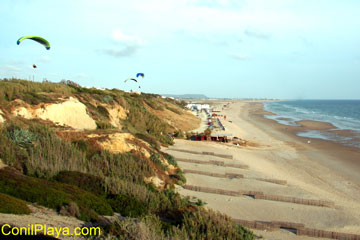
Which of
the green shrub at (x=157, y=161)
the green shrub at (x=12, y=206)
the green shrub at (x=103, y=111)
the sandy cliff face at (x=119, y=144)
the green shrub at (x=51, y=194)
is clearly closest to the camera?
the green shrub at (x=12, y=206)

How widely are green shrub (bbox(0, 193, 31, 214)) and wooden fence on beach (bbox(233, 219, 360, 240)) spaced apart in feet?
16.9

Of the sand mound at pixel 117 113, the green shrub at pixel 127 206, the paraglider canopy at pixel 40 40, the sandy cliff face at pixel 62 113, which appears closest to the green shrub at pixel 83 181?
the green shrub at pixel 127 206

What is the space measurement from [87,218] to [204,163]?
9337 millimetres

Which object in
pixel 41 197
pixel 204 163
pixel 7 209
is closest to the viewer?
pixel 7 209

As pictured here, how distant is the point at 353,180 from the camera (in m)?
14.6

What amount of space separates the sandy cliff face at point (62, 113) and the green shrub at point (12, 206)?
9.43m

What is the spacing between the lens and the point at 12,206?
Result: 515 centimetres

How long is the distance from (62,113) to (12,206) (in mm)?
11449

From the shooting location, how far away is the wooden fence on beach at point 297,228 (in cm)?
766

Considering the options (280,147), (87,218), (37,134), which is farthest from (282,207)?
(280,147)

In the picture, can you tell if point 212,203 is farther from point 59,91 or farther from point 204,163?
point 59,91

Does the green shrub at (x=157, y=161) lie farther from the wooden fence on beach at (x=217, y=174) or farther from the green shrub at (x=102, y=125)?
the green shrub at (x=102, y=125)

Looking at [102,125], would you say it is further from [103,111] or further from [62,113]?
[103,111]

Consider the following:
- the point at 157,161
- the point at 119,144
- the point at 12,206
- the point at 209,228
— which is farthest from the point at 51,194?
the point at 157,161
